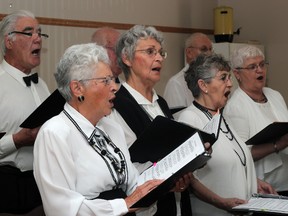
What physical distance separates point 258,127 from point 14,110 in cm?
149

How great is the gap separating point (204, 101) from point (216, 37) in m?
2.97

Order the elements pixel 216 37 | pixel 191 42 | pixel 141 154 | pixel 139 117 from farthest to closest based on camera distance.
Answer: pixel 216 37
pixel 191 42
pixel 139 117
pixel 141 154

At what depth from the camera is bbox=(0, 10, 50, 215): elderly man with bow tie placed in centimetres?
279

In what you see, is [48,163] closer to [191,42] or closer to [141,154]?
[141,154]

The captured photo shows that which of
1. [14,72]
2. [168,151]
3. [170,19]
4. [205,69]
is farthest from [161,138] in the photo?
[170,19]

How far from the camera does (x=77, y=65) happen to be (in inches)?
84.5

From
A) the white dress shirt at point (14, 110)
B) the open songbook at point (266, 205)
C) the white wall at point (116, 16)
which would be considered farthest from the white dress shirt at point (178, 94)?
the open songbook at point (266, 205)

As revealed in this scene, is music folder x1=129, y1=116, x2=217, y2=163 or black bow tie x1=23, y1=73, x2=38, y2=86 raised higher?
black bow tie x1=23, y1=73, x2=38, y2=86

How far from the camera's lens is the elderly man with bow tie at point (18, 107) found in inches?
110

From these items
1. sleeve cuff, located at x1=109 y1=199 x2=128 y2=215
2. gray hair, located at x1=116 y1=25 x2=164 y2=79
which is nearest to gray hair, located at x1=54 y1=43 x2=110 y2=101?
sleeve cuff, located at x1=109 y1=199 x2=128 y2=215

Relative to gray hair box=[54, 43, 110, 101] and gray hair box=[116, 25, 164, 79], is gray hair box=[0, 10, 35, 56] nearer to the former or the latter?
gray hair box=[116, 25, 164, 79]

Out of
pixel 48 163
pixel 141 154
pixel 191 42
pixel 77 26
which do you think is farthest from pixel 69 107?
pixel 191 42

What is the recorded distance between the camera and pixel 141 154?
8.04ft

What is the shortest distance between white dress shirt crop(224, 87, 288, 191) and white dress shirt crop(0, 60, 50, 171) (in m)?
1.23
